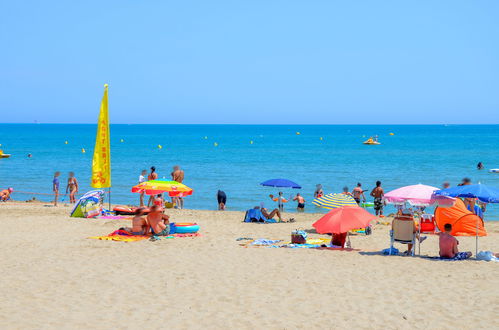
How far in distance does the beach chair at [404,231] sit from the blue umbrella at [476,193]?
849mm

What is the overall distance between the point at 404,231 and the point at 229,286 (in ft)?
14.6

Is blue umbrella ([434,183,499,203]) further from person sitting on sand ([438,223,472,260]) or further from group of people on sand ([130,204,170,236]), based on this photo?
group of people on sand ([130,204,170,236])

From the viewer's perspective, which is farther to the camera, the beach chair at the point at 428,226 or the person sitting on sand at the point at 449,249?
the beach chair at the point at 428,226

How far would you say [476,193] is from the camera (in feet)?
40.4

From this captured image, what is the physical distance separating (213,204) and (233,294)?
63.0ft

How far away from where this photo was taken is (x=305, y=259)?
467 inches

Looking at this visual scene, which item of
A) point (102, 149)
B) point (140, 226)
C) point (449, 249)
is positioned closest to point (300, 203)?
point (102, 149)

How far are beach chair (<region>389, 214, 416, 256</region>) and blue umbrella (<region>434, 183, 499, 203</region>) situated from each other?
849mm

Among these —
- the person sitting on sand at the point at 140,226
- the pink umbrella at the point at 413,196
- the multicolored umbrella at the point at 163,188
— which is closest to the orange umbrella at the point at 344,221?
the pink umbrella at the point at 413,196

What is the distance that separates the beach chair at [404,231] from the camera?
1223cm

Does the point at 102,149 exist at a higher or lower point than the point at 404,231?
higher

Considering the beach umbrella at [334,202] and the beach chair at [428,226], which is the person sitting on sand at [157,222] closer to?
the beach umbrella at [334,202]

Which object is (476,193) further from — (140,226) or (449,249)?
(140,226)

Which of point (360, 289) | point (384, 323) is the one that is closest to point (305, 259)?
point (360, 289)
